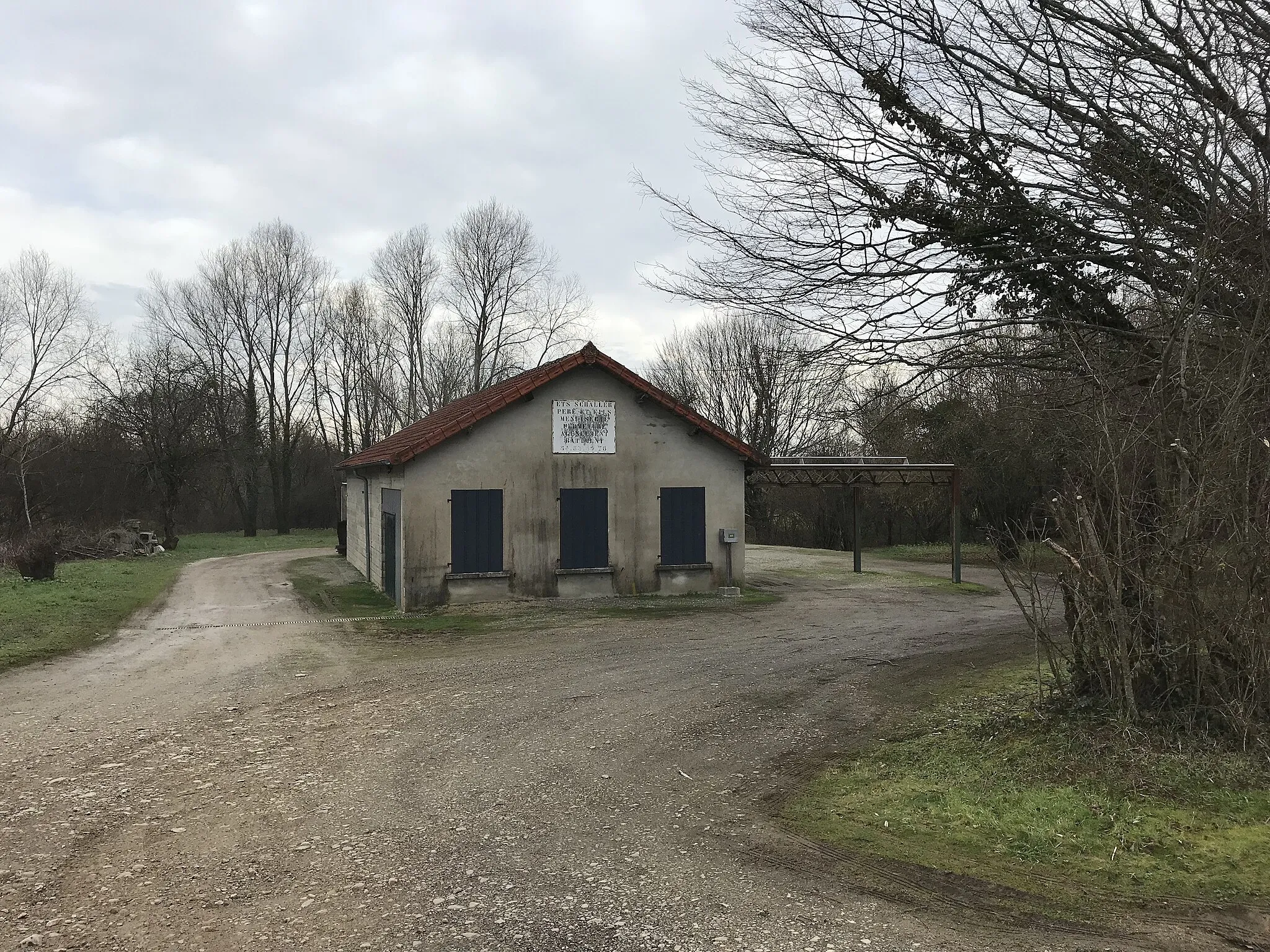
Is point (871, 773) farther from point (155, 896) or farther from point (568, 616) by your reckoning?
point (568, 616)

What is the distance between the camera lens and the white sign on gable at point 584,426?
15922mm

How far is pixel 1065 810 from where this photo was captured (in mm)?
5332

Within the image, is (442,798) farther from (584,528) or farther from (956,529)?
(956,529)

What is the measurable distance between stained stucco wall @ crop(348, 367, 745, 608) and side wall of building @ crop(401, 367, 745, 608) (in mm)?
15

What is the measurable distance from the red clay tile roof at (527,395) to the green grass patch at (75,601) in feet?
16.0

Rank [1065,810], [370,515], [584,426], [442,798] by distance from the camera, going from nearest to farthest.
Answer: [1065,810] < [442,798] < [584,426] < [370,515]

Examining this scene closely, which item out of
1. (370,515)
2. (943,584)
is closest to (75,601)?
(370,515)

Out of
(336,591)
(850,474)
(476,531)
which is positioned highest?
(850,474)

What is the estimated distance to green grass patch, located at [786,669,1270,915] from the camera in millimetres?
4578

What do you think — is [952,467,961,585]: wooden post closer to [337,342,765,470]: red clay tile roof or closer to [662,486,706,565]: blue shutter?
[337,342,765,470]: red clay tile roof

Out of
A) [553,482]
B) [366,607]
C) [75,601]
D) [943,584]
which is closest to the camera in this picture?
[75,601]

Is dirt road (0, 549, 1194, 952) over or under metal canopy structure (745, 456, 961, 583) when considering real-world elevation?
under

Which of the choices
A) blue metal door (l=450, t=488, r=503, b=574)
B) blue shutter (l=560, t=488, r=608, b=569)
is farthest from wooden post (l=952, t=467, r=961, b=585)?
blue metal door (l=450, t=488, r=503, b=574)

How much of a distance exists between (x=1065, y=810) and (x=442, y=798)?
3.87 m
